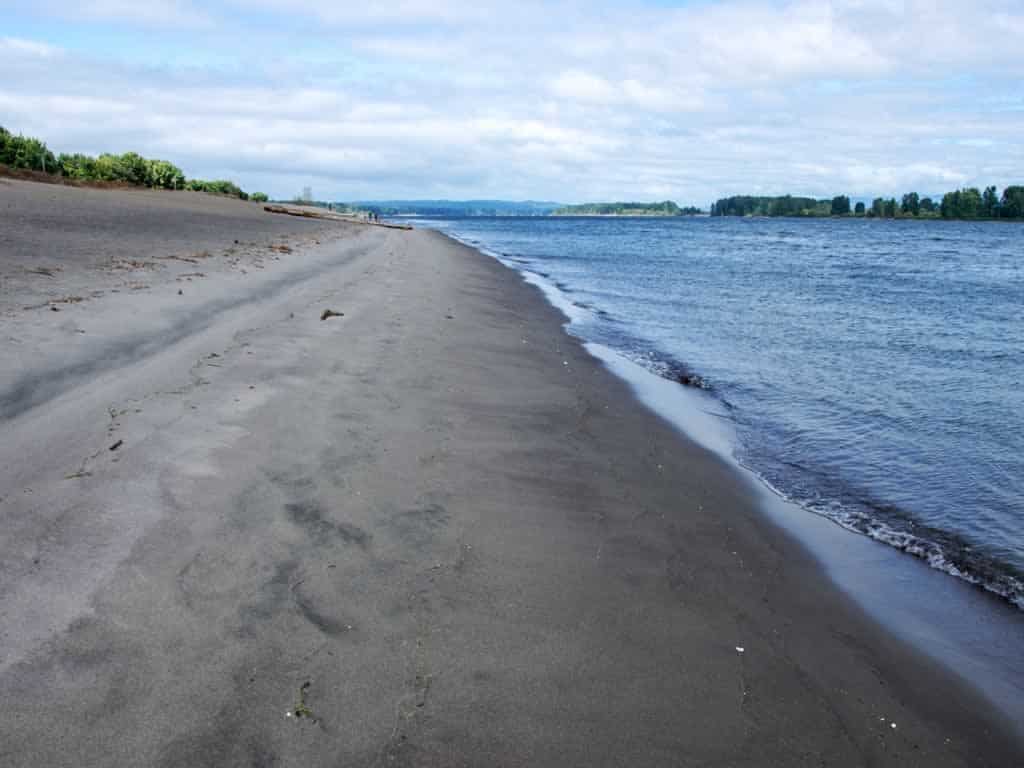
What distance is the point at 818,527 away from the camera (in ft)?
21.5

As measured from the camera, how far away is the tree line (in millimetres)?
38344

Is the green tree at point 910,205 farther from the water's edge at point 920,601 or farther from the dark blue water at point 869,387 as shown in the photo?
the water's edge at point 920,601

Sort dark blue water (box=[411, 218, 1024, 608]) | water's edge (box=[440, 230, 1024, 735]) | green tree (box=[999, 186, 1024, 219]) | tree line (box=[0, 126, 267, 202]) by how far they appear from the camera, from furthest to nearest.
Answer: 1. green tree (box=[999, 186, 1024, 219])
2. tree line (box=[0, 126, 267, 202])
3. dark blue water (box=[411, 218, 1024, 608])
4. water's edge (box=[440, 230, 1024, 735])

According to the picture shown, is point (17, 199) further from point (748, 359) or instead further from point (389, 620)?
point (389, 620)

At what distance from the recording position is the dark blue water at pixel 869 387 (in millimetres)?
6910

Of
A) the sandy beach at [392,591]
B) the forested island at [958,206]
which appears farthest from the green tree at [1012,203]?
the sandy beach at [392,591]

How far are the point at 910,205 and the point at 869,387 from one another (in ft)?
629

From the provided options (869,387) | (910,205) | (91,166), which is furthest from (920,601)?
(910,205)

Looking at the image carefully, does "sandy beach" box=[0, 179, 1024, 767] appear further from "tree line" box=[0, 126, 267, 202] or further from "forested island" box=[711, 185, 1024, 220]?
"forested island" box=[711, 185, 1024, 220]

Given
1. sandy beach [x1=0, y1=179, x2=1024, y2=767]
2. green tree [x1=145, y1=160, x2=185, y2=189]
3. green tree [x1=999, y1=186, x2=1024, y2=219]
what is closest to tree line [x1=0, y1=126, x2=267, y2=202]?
green tree [x1=145, y1=160, x2=185, y2=189]

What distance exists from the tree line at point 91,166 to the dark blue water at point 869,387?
28.7 metres

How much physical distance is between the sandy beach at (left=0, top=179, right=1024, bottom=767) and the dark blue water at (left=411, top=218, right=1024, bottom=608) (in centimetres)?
137

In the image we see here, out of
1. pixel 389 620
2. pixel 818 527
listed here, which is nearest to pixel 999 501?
pixel 818 527

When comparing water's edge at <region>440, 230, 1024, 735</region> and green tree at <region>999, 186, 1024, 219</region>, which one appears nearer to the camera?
water's edge at <region>440, 230, 1024, 735</region>
